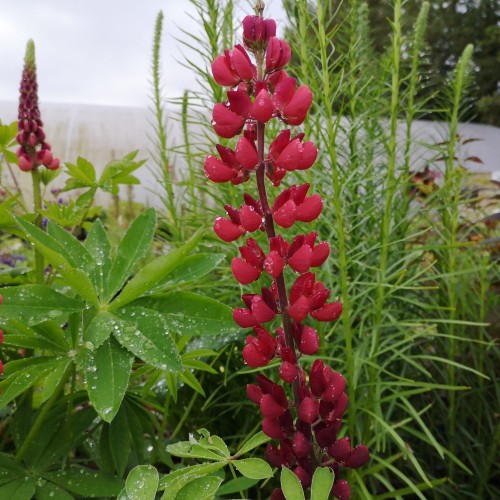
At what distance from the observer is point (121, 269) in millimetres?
1051

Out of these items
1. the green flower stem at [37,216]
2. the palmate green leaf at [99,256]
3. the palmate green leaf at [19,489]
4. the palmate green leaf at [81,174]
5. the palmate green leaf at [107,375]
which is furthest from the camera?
the palmate green leaf at [81,174]

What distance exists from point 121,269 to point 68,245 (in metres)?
0.11

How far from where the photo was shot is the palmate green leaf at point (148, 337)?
852mm

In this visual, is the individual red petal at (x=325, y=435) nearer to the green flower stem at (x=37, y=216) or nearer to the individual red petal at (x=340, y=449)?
the individual red petal at (x=340, y=449)

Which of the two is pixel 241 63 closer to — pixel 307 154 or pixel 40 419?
pixel 307 154

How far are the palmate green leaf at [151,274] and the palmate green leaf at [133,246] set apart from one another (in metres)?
0.06

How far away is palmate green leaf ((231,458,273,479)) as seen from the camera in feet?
2.54

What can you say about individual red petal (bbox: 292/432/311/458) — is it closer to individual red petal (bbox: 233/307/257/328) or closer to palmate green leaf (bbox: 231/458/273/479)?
palmate green leaf (bbox: 231/458/273/479)

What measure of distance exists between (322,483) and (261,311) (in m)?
0.21

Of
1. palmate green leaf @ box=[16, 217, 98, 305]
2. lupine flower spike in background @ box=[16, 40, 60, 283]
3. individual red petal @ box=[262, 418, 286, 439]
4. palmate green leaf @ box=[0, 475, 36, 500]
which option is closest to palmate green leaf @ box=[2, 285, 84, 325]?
palmate green leaf @ box=[16, 217, 98, 305]

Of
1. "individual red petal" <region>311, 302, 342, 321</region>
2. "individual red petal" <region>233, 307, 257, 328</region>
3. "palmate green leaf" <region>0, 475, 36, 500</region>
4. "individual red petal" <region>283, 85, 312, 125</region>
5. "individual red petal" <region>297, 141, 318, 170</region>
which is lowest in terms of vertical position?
"palmate green leaf" <region>0, 475, 36, 500</region>

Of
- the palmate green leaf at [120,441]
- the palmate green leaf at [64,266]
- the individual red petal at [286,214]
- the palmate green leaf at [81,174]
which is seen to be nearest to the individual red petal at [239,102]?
the individual red petal at [286,214]

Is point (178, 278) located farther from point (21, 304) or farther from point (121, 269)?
point (21, 304)

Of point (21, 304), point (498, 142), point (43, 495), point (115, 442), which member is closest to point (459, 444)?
point (115, 442)
